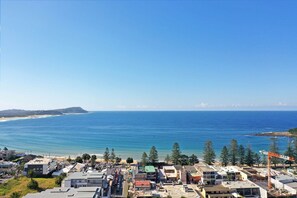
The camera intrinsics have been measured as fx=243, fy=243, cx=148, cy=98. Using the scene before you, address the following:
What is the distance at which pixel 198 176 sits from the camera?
2488 centimetres

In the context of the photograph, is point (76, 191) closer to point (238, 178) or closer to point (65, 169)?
point (65, 169)

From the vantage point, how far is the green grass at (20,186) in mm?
20758

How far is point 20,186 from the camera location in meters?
22.4

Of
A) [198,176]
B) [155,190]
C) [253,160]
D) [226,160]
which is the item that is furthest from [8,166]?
[253,160]

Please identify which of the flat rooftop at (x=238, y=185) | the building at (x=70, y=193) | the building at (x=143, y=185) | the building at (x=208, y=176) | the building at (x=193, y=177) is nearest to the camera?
the building at (x=70, y=193)

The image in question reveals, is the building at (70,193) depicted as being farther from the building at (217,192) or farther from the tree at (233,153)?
the tree at (233,153)

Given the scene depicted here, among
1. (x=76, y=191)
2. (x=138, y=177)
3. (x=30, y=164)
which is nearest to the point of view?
(x=76, y=191)

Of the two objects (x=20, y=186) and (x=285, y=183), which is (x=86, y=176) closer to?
(x=20, y=186)

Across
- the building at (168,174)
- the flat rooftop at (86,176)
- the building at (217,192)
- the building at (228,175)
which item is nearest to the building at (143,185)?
the building at (168,174)

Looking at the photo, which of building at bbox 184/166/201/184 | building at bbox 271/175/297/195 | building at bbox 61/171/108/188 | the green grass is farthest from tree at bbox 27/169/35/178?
building at bbox 271/175/297/195

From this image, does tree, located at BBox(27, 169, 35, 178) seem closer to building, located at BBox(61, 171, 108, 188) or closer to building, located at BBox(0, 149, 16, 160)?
building, located at BBox(61, 171, 108, 188)

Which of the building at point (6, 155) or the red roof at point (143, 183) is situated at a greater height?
the building at point (6, 155)

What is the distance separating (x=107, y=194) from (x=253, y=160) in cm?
2195

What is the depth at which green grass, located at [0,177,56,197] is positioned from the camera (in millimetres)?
20758
